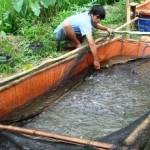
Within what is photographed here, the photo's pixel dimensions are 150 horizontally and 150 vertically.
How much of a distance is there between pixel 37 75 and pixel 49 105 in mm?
505

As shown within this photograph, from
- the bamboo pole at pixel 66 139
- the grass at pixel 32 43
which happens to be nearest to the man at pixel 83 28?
the grass at pixel 32 43

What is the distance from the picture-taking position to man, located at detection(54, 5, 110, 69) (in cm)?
665

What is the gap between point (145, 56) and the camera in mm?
7352

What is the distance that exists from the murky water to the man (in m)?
0.41

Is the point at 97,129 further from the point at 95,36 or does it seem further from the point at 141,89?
the point at 95,36

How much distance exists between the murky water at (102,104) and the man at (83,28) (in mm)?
407

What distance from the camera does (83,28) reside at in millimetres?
6926

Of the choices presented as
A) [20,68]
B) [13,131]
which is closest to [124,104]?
[20,68]

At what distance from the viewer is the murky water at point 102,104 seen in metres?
5.44

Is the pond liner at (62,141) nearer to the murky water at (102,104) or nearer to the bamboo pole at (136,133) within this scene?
the bamboo pole at (136,133)

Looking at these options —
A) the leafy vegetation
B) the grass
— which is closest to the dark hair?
the leafy vegetation

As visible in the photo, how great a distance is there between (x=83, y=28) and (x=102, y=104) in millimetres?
1416

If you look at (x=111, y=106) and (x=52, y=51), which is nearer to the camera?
(x=111, y=106)

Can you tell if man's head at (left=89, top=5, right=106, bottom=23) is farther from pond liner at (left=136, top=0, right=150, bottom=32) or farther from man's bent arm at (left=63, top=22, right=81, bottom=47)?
pond liner at (left=136, top=0, right=150, bottom=32)
